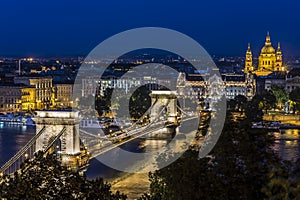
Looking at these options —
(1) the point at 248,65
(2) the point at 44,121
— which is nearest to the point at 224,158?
(2) the point at 44,121

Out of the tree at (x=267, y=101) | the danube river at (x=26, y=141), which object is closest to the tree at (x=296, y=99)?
the tree at (x=267, y=101)

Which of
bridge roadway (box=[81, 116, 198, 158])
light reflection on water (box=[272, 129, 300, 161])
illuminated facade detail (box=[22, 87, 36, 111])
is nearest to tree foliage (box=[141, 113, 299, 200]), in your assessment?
bridge roadway (box=[81, 116, 198, 158])

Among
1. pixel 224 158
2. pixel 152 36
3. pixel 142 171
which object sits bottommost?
pixel 142 171

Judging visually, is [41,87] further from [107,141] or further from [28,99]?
[107,141]

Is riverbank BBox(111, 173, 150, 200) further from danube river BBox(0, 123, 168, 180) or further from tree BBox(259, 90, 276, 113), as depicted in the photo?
tree BBox(259, 90, 276, 113)

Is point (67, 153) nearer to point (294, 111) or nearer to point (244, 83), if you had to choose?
point (294, 111)

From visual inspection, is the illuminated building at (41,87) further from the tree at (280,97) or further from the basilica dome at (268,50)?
the basilica dome at (268,50)

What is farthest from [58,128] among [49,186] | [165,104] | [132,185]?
[165,104]
